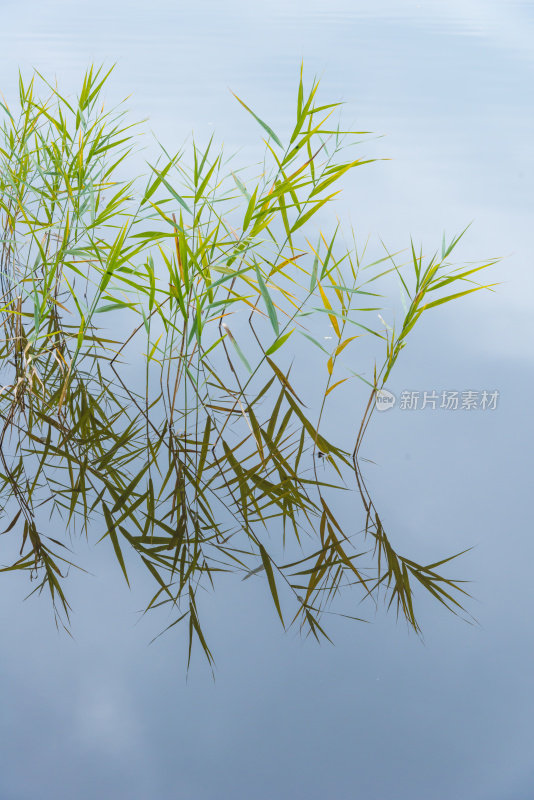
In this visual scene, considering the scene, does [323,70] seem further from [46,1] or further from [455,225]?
[46,1]

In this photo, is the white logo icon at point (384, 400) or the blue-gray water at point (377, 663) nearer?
the blue-gray water at point (377, 663)

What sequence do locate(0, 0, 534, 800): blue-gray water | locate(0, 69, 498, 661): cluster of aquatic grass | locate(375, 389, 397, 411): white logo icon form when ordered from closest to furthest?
1. locate(0, 0, 534, 800): blue-gray water
2. locate(0, 69, 498, 661): cluster of aquatic grass
3. locate(375, 389, 397, 411): white logo icon

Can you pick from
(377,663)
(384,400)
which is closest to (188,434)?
(384,400)

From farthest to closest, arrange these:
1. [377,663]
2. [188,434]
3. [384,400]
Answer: [384,400] < [188,434] < [377,663]

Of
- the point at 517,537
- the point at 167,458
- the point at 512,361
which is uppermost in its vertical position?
the point at 512,361

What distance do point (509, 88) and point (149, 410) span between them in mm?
4086

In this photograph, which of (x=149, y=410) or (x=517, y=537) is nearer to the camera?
(x=517, y=537)

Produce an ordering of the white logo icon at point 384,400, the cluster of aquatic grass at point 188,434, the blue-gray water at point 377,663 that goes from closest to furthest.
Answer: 1. the blue-gray water at point 377,663
2. the cluster of aquatic grass at point 188,434
3. the white logo icon at point 384,400

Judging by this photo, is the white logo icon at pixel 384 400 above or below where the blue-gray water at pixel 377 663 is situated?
above

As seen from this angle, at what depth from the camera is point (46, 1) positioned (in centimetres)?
847

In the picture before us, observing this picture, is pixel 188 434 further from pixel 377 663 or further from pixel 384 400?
pixel 377 663

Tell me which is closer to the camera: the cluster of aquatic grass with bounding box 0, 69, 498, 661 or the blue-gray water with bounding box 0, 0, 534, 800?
the blue-gray water with bounding box 0, 0, 534, 800

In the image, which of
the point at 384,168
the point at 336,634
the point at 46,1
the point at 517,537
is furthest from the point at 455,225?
the point at 46,1

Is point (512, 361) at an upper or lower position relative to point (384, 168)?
lower
